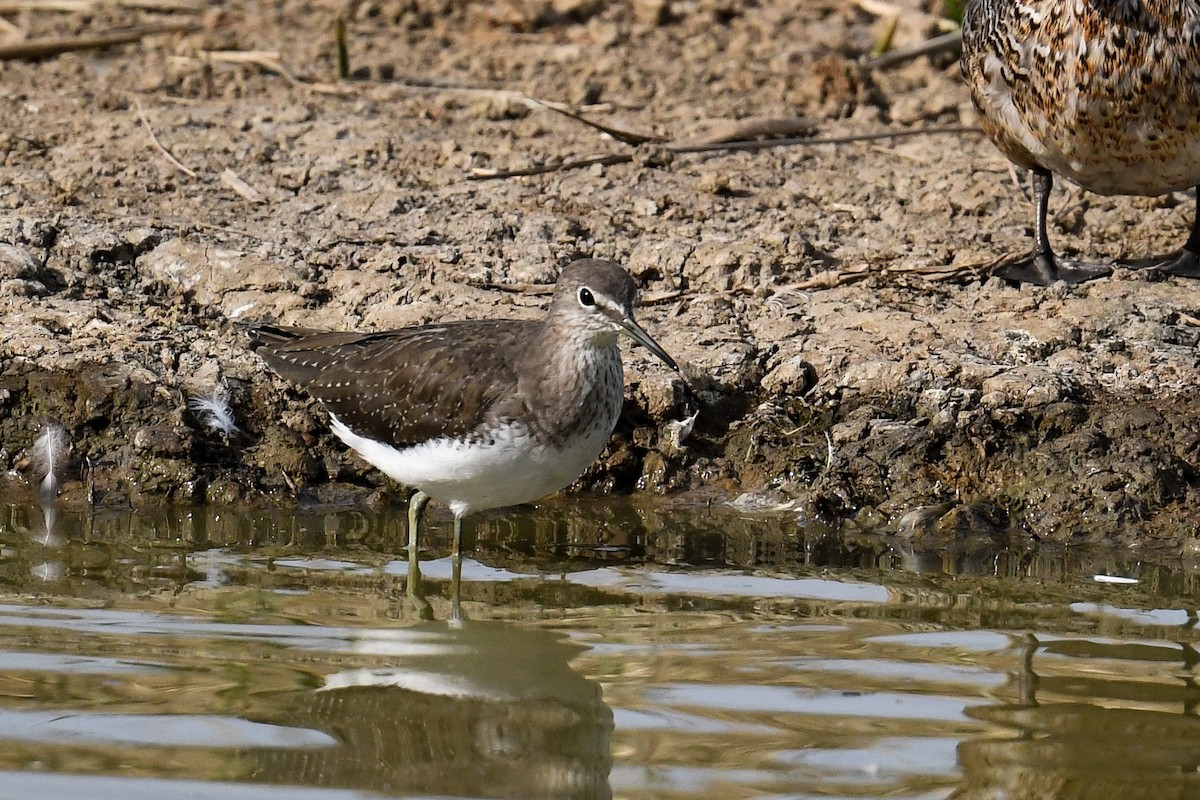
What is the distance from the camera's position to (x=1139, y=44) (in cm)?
831

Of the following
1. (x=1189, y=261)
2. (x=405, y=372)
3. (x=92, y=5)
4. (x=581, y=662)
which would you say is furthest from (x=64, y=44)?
(x=1189, y=261)

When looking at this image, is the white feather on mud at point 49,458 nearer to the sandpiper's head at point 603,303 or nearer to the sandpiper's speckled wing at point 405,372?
the sandpiper's speckled wing at point 405,372

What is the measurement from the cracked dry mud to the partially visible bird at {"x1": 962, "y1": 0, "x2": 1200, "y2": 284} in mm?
599

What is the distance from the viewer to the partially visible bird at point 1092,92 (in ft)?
27.3

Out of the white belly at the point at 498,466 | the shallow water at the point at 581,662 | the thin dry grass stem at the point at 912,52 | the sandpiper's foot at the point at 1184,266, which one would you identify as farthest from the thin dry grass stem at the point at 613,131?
the white belly at the point at 498,466

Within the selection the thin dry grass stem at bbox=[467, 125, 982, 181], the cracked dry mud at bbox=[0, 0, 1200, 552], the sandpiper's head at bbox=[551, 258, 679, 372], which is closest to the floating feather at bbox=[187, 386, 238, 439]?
the cracked dry mud at bbox=[0, 0, 1200, 552]

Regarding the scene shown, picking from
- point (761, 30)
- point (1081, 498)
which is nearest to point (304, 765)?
point (1081, 498)

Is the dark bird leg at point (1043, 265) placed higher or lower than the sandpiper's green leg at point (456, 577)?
higher

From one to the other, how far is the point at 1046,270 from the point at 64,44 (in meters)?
6.31

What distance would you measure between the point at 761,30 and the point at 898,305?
12.5ft

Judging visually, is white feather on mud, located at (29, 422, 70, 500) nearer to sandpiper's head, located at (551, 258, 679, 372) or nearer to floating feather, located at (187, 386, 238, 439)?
floating feather, located at (187, 386, 238, 439)

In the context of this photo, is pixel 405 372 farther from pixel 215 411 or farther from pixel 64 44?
pixel 64 44

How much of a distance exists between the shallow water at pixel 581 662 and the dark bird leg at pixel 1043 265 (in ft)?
6.70

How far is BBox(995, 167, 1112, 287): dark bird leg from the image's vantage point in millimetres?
9055
